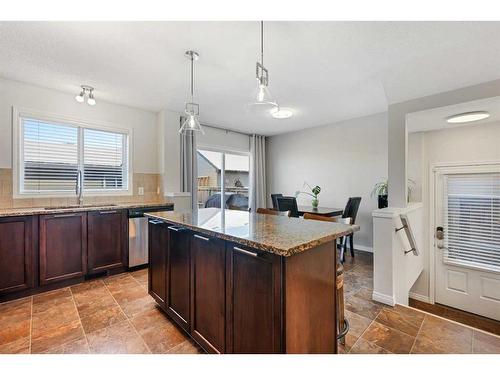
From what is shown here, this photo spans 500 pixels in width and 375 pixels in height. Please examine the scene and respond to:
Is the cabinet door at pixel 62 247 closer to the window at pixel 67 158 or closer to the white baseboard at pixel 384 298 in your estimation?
the window at pixel 67 158

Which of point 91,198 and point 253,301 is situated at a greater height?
point 91,198

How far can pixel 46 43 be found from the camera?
7.02 ft

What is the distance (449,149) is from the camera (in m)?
3.56

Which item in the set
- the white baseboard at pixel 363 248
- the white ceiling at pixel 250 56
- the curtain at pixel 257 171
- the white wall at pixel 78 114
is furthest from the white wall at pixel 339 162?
the white wall at pixel 78 114

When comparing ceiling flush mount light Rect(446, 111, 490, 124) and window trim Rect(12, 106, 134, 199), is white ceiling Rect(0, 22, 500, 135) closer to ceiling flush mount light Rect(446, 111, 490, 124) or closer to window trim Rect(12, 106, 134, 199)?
window trim Rect(12, 106, 134, 199)

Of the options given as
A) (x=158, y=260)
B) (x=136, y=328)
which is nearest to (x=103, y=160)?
(x=158, y=260)

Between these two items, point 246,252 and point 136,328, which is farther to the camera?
point 136,328

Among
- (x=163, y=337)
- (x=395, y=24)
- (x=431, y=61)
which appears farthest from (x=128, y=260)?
(x=431, y=61)

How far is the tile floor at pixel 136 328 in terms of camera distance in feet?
5.74

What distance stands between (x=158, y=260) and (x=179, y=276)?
0.43m

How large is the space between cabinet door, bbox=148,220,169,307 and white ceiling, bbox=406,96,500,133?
9.51 ft

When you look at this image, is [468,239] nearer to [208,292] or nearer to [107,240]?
[208,292]

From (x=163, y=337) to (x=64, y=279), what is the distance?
1.81m
